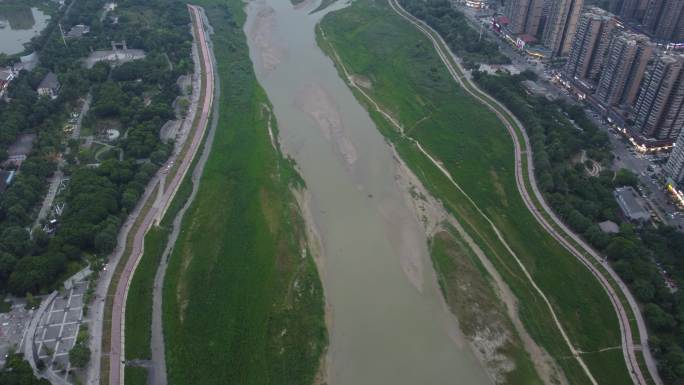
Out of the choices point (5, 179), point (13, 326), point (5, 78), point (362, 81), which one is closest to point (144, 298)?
point (13, 326)

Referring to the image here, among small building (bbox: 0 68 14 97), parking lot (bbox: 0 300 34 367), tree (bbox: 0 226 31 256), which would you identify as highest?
tree (bbox: 0 226 31 256)

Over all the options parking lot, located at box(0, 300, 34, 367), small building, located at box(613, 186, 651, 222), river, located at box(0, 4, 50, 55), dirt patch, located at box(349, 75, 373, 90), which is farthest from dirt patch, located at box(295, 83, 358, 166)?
river, located at box(0, 4, 50, 55)

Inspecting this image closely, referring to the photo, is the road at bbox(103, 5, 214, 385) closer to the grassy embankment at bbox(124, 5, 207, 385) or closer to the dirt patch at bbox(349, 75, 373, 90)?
the grassy embankment at bbox(124, 5, 207, 385)

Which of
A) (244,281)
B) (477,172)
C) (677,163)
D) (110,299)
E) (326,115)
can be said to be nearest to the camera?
(110,299)

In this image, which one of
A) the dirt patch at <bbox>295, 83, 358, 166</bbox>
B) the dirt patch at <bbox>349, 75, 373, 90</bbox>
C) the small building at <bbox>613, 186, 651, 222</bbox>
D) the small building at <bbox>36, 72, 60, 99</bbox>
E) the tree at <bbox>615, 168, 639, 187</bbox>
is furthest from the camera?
the dirt patch at <bbox>349, 75, 373, 90</bbox>

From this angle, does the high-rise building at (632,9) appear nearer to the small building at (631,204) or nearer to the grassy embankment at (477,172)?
the grassy embankment at (477,172)

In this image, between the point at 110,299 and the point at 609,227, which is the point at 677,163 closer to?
the point at 609,227
